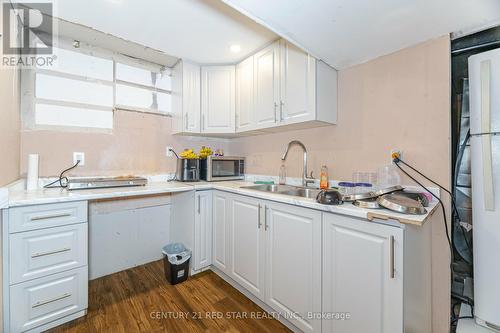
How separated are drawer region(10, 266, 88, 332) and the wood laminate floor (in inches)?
4.5

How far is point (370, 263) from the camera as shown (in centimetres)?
103

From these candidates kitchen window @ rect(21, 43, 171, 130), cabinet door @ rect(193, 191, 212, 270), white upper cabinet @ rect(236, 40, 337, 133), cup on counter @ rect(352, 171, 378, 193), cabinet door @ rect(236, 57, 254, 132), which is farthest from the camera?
cabinet door @ rect(236, 57, 254, 132)

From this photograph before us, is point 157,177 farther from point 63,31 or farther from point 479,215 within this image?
point 479,215

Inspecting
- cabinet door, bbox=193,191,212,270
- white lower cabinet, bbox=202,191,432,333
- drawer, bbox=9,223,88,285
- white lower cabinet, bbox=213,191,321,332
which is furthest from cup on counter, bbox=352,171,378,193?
drawer, bbox=9,223,88,285

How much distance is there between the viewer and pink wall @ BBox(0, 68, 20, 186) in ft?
4.20

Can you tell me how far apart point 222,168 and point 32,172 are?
1.61 meters

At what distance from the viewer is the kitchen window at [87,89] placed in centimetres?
180

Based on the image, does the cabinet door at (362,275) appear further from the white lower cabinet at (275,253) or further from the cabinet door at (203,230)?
the cabinet door at (203,230)

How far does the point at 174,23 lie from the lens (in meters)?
1.65

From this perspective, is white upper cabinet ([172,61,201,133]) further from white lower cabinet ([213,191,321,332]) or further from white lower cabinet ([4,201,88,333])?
white lower cabinet ([4,201,88,333])

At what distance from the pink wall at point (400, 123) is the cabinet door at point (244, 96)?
2.05 feet

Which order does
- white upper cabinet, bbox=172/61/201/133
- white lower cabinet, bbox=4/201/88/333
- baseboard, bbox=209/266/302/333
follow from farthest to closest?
white upper cabinet, bbox=172/61/201/133, baseboard, bbox=209/266/302/333, white lower cabinet, bbox=4/201/88/333

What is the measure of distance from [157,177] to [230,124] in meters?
1.02

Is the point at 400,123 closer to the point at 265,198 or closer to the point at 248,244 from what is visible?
the point at 265,198
